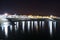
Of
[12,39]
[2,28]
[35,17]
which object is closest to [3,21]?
[2,28]

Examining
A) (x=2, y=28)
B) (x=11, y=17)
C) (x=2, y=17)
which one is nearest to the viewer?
(x=2, y=28)

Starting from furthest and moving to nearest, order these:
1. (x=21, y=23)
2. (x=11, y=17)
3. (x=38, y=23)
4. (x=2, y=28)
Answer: (x=38, y=23), (x=21, y=23), (x=11, y=17), (x=2, y=28)

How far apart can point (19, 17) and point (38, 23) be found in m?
6.85

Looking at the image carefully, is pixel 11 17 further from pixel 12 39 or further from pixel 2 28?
pixel 12 39

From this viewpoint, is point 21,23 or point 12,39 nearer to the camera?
point 12,39

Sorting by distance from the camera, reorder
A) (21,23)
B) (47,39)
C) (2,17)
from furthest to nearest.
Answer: (21,23) < (2,17) < (47,39)

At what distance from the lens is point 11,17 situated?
119 ft

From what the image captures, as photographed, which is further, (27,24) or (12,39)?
(27,24)

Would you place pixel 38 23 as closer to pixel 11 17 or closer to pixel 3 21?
pixel 11 17

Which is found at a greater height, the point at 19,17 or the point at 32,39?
the point at 19,17

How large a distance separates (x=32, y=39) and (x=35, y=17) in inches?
843

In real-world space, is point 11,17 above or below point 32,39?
above

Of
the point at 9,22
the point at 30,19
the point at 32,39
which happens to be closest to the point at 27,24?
the point at 30,19

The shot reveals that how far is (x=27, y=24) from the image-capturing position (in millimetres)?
42312
